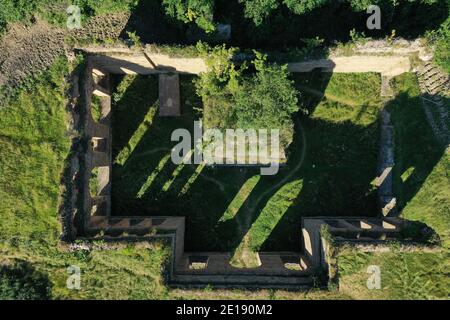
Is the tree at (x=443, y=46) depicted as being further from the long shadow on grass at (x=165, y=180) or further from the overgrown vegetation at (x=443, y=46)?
the long shadow on grass at (x=165, y=180)

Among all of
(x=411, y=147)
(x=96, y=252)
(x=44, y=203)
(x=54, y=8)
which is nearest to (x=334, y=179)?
(x=411, y=147)

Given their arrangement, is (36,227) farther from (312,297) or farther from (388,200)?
(388,200)

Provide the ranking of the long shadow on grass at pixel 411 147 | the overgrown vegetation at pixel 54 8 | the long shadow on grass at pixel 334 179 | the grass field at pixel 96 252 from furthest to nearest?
the long shadow on grass at pixel 334 179 < the long shadow on grass at pixel 411 147 < the overgrown vegetation at pixel 54 8 < the grass field at pixel 96 252

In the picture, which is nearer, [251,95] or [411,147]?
[251,95]

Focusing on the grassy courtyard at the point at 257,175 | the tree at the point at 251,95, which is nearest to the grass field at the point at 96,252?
the grassy courtyard at the point at 257,175

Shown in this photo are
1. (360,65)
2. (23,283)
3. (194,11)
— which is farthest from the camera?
(360,65)

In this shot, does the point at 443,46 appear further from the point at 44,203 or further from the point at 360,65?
the point at 44,203
